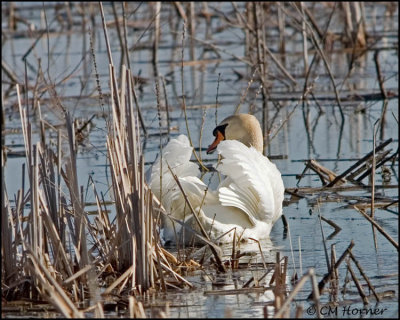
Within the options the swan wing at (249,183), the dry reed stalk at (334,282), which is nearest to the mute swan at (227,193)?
the swan wing at (249,183)

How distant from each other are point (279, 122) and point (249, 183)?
1.48 metres

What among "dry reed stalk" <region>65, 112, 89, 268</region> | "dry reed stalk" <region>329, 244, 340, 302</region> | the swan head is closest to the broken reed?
"dry reed stalk" <region>65, 112, 89, 268</region>

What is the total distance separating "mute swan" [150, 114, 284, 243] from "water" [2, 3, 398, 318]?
222mm

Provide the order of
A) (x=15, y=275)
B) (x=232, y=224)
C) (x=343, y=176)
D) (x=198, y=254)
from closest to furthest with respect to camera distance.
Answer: (x=15, y=275) → (x=198, y=254) → (x=232, y=224) → (x=343, y=176)

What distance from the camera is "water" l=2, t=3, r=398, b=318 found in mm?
4652

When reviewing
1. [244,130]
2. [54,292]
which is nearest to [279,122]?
[244,130]

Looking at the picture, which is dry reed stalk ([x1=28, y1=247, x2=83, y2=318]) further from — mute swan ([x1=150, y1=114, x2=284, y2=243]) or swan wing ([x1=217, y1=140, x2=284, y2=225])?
swan wing ([x1=217, y1=140, x2=284, y2=225])

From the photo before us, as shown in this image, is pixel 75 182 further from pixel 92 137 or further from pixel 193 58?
pixel 193 58

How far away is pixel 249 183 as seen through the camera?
5602 millimetres

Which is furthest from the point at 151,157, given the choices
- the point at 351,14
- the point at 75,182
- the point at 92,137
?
the point at 351,14

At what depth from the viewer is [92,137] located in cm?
954

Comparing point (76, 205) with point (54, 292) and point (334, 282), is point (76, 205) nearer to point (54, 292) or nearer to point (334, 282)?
point (54, 292)

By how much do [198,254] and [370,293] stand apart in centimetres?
138

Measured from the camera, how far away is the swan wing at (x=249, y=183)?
552 cm
